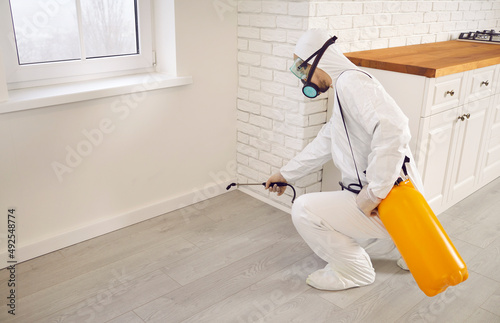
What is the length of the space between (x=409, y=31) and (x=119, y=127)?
200 centimetres

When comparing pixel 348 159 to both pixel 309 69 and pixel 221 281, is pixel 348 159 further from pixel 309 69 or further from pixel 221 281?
pixel 221 281

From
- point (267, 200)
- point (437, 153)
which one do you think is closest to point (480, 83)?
point (437, 153)

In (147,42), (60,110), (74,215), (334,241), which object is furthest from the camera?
(147,42)

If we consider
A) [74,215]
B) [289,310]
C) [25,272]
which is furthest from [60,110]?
[289,310]

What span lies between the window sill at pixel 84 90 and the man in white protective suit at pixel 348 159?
0.88 metres

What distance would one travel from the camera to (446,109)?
257 cm

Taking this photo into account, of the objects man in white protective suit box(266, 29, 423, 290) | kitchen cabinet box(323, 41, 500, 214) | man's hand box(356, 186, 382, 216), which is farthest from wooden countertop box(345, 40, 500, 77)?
man's hand box(356, 186, 382, 216)

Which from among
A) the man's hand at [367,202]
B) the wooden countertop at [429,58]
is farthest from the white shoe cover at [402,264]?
the wooden countertop at [429,58]

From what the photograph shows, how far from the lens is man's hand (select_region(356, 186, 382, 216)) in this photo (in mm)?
1946

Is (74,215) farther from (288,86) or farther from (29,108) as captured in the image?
(288,86)

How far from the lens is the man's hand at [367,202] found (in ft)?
6.39

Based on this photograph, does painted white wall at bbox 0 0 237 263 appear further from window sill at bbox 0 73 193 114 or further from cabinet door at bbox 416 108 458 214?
cabinet door at bbox 416 108 458 214

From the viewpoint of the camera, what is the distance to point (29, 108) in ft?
7.21

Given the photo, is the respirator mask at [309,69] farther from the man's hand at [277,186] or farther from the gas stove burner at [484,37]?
Result: the gas stove burner at [484,37]
